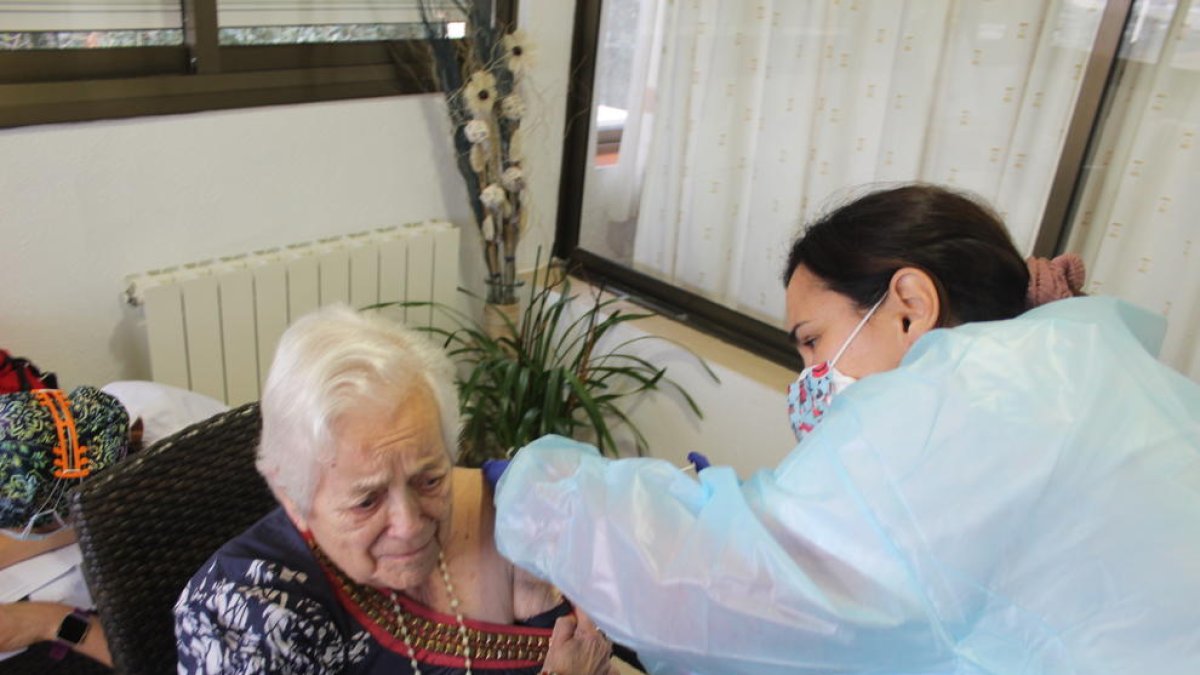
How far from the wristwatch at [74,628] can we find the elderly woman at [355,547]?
0.47 metres

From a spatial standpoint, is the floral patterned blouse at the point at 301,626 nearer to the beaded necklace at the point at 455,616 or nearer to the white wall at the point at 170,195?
the beaded necklace at the point at 455,616

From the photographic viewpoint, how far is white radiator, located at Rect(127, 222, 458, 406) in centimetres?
216

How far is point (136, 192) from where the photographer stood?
211cm

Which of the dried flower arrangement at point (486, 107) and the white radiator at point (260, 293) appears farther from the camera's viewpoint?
the dried flower arrangement at point (486, 107)

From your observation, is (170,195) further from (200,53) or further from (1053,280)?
(1053,280)

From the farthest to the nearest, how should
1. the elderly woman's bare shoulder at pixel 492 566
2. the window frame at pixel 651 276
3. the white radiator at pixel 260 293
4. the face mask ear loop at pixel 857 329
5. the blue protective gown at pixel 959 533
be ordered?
the white radiator at pixel 260 293 → the window frame at pixel 651 276 → the elderly woman's bare shoulder at pixel 492 566 → the face mask ear loop at pixel 857 329 → the blue protective gown at pixel 959 533

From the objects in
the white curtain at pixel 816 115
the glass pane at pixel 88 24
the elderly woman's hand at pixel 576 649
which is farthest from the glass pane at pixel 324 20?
the elderly woman's hand at pixel 576 649

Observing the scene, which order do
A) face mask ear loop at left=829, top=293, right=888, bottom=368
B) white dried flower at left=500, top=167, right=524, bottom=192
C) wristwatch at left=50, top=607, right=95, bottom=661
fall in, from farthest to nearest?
white dried flower at left=500, top=167, right=524, bottom=192 < wristwatch at left=50, top=607, right=95, bottom=661 < face mask ear loop at left=829, top=293, right=888, bottom=368

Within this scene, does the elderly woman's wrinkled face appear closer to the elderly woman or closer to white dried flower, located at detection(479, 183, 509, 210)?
the elderly woman

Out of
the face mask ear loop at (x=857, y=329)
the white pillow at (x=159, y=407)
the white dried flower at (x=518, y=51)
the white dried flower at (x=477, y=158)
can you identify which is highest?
the white dried flower at (x=518, y=51)

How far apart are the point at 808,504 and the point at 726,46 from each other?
1.86 metres

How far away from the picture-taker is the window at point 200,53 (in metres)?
1.95

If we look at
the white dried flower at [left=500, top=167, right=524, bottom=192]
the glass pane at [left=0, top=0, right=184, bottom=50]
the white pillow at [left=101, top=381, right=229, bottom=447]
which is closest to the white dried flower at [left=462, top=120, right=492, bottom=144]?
the white dried flower at [left=500, top=167, right=524, bottom=192]

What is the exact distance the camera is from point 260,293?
2.32 meters
